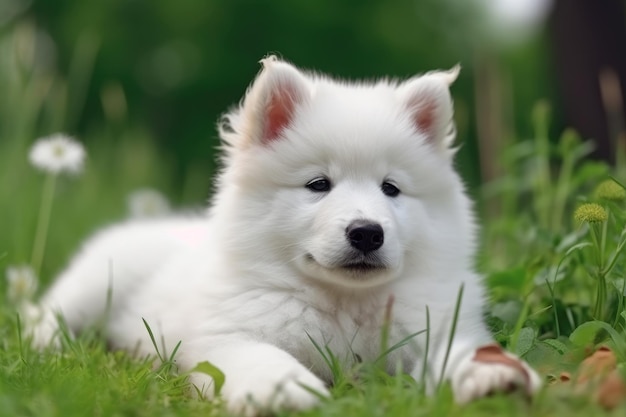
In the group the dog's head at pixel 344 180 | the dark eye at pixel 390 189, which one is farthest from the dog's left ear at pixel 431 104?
the dark eye at pixel 390 189

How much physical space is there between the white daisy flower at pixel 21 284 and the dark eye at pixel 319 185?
1952mm

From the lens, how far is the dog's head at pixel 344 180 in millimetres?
3055

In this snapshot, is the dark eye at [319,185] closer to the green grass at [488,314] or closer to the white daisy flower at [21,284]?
the green grass at [488,314]

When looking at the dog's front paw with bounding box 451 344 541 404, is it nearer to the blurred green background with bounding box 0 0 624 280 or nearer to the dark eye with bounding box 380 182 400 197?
the dark eye with bounding box 380 182 400 197

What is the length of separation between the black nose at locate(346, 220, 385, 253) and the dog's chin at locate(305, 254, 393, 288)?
7 cm

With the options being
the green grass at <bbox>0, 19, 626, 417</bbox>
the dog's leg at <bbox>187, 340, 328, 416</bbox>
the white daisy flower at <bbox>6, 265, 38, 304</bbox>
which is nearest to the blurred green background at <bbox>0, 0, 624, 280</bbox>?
the green grass at <bbox>0, 19, 626, 417</bbox>

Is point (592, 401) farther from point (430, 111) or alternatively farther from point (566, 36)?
point (566, 36)

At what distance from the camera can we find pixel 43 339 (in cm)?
409

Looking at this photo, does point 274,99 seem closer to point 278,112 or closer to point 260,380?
point 278,112

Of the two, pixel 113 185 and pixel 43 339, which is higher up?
pixel 113 185

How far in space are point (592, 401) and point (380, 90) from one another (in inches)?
65.7

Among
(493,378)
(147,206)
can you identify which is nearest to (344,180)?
(493,378)

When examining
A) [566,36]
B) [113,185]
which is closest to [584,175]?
[113,185]

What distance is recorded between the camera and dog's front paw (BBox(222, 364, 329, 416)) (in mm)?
2432
